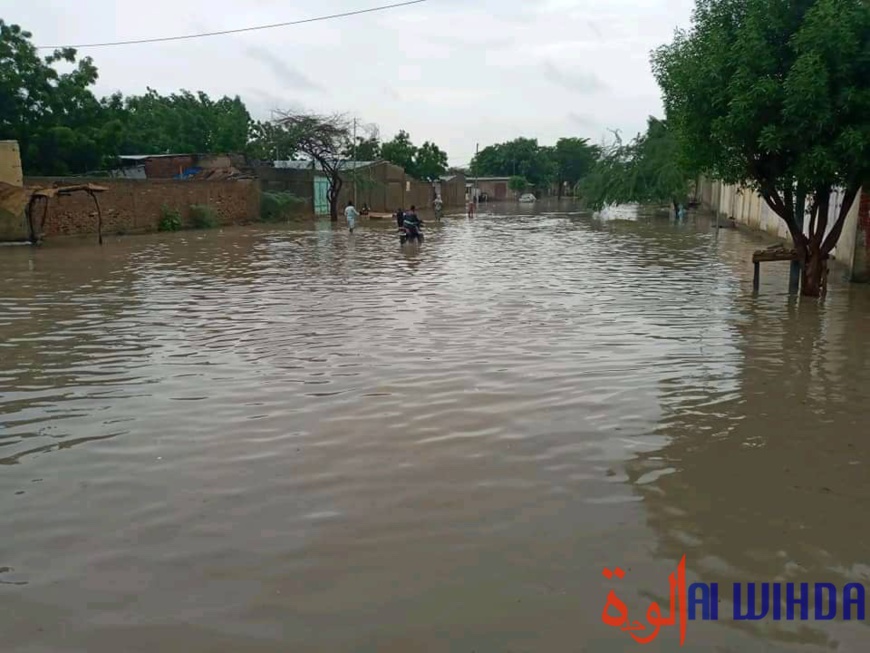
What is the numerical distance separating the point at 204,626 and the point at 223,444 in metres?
2.43

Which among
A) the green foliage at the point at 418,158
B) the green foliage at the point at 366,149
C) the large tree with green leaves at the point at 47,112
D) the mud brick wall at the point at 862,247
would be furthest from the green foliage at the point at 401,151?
the mud brick wall at the point at 862,247

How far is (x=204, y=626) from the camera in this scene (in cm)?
341

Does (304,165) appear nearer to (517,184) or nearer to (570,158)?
(517,184)

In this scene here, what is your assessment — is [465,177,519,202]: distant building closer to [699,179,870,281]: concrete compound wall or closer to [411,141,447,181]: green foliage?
[411,141,447,181]: green foliage

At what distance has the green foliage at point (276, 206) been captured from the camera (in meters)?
40.6

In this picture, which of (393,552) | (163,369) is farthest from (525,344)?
(393,552)

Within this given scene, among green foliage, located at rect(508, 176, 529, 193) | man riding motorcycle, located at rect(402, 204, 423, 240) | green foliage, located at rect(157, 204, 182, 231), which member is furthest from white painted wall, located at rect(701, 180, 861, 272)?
green foliage, located at rect(508, 176, 529, 193)

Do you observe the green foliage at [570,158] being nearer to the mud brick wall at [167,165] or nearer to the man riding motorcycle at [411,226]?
the mud brick wall at [167,165]

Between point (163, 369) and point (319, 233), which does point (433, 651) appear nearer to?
point (163, 369)

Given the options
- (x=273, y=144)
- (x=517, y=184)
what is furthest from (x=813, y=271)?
(x=517, y=184)

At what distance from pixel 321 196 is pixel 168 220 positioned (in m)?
16.2

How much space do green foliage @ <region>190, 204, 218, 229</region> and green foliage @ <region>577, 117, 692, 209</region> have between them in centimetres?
2202

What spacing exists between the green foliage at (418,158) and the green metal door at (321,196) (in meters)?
21.1

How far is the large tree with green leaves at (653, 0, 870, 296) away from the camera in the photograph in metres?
10.1
